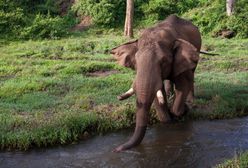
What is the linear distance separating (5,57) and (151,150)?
10.4 m

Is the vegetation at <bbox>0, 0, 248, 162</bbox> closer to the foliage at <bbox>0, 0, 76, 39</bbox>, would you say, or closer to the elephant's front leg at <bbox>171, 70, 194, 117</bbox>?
the foliage at <bbox>0, 0, 76, 39</bbox>

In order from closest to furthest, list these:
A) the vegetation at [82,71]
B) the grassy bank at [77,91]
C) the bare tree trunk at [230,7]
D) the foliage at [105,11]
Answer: the grassy bank at [77,91] → the vegetation at [82,71] → the bare tree trunk at [230,7] → the foliage at [105,11]

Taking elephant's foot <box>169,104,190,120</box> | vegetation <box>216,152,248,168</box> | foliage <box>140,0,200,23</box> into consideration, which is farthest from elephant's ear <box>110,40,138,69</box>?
foliage <box>140,0,200,23</box>

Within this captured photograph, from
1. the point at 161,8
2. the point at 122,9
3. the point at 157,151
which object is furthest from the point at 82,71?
the point at 122,9

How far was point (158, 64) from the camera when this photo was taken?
8.20 metres

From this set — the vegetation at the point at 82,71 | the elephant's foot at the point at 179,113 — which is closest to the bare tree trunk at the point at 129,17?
the vegetation at the point at 82,71

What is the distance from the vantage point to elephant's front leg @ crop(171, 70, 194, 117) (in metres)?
9.62

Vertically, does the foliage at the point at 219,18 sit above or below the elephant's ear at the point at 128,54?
below

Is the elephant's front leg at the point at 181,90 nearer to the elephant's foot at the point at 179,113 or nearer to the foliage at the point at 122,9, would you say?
the elephant's foot at the point at 179,113

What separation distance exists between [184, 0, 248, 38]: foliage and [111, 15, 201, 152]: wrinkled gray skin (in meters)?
12.4

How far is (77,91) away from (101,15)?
1331 centimetres

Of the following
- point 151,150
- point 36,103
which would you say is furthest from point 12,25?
point 151,150

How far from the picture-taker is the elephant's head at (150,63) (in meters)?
7.77

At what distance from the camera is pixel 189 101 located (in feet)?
34.4
